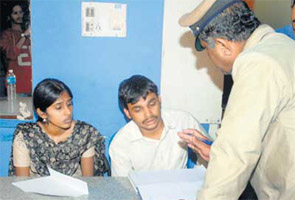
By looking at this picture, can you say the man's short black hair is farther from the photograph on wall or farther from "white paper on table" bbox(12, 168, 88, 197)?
the photograph on wall

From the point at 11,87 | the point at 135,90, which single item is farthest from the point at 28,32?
the point at 135,90

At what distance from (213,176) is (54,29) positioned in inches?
66.5

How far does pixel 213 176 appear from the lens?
943 millimetres

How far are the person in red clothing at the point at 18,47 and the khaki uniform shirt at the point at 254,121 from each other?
1.82 m

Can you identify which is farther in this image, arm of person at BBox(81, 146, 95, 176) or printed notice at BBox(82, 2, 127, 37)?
printed notice at BBox(82, 2, 127, 37)

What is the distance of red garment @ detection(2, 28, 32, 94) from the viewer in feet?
8.15

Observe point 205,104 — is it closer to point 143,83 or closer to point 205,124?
point 205,124

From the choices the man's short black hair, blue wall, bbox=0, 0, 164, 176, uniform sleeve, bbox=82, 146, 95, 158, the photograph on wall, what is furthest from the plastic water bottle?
the man's short black hair

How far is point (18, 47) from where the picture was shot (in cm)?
266

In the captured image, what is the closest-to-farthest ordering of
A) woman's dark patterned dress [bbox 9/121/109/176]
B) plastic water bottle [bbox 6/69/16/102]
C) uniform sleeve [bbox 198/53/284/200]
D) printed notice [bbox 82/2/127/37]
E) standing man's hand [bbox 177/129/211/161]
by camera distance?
uniform sleeve [bbox 198/53/284/200] < standing man's hand [bbox 177/129/211/161] < woman's dark patterned dress [bbox 9/121/109/176] < printed notice [bbox 82/2/127/37] < plastic water bottle [bbox 6/69/16/102]

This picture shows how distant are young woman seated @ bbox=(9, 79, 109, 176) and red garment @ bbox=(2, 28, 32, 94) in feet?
1.58

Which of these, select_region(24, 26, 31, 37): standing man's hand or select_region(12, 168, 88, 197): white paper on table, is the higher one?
select_region(24, 26, 31, 37): standing man's hand

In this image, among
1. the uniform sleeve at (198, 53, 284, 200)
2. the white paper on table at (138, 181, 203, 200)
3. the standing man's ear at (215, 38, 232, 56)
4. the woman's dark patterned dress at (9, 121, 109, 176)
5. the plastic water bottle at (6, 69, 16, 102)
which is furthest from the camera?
the plastic water bottle at (6, 69, 16, 102)

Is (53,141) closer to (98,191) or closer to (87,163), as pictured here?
(87,163)
